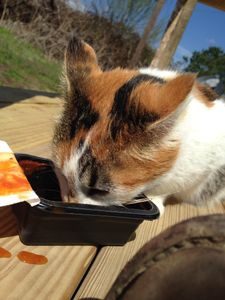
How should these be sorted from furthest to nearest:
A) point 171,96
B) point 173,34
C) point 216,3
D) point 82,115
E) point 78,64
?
1. point 173,34
2. point 216,3
3. point 78,64
4. point 82,115
5. point 171,96

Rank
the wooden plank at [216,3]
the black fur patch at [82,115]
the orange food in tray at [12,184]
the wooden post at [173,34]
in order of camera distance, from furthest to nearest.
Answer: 1. the wooden post at [173,34]
2. the wooden plank at [216,3]
3. the black fur patch at [82,115]
4. the orange food in tray at [12,184]


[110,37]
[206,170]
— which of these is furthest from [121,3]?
[206,170]

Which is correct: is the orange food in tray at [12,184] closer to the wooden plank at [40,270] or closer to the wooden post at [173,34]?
the wooden plank at [40,270]

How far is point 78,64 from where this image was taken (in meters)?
1.76

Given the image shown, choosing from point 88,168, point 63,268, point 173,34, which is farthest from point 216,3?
point 63,268

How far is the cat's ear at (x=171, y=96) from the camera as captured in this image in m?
1.46

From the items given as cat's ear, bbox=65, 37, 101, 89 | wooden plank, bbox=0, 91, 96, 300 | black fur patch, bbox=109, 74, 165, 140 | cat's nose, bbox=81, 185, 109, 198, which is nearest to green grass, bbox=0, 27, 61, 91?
cat's ear, bbox=65, 37, 101, 89

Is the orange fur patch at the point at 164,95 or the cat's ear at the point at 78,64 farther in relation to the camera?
the cat's ear at the point at 78,64

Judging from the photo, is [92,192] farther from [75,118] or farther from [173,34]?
[173,34]

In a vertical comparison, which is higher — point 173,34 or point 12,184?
point 173,34

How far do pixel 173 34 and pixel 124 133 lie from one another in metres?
3.15

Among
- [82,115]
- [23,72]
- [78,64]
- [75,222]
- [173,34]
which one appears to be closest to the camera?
[75,222]

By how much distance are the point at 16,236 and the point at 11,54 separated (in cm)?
607

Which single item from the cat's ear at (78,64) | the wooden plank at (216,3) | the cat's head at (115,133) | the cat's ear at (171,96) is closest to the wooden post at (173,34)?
the wooden plank at (216,3)
